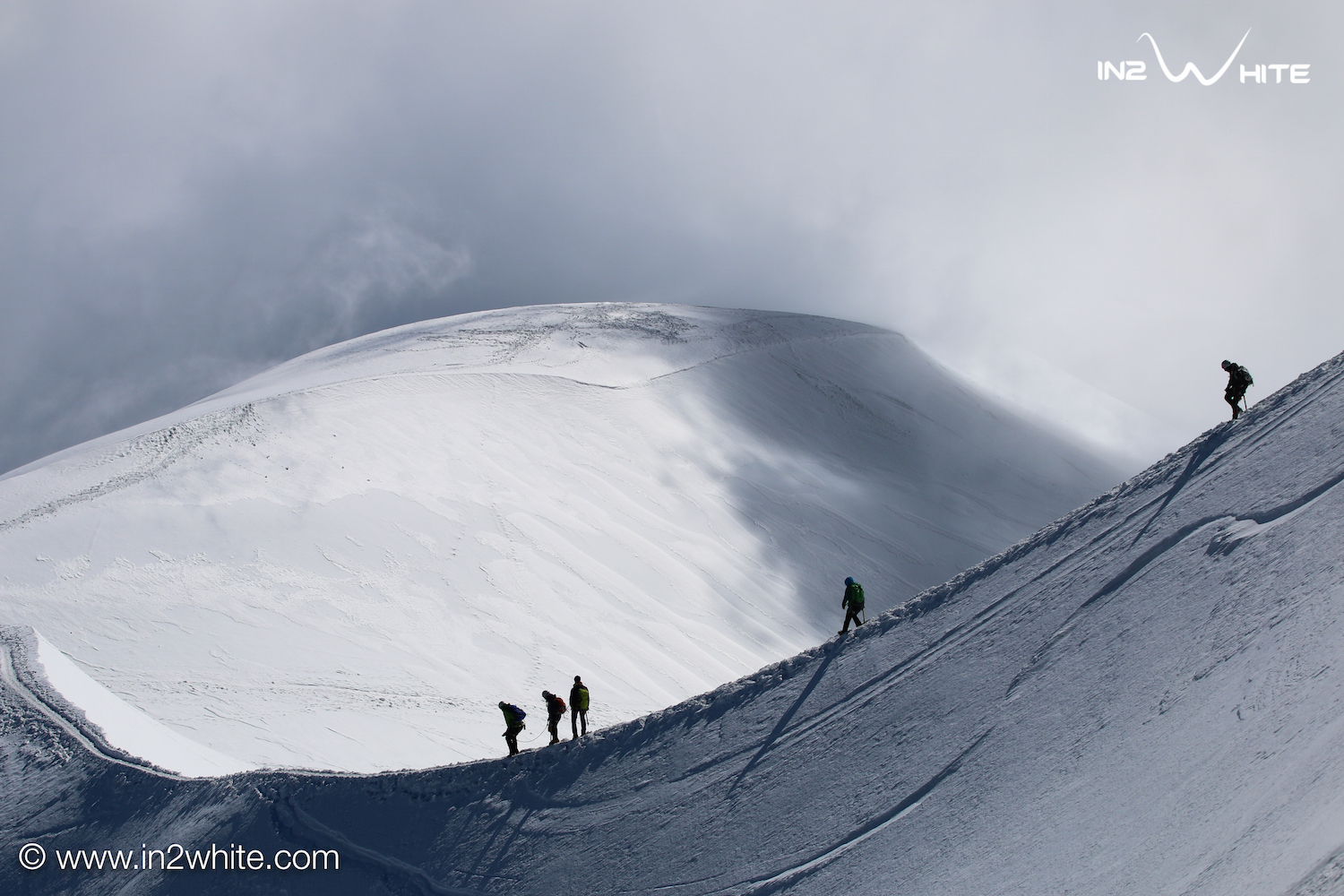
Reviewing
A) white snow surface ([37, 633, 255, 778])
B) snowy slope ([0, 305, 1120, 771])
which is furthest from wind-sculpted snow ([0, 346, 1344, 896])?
snowy slope ([0, 305, 1120, 771])

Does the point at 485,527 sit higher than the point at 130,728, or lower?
higher

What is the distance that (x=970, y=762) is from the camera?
1177cm

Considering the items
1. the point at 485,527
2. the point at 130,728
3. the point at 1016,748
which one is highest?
the point at 485,527

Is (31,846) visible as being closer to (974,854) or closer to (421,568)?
(421,568)

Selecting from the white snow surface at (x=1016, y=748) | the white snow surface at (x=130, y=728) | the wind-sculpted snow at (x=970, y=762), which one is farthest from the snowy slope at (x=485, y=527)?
the white snow surface at (x=1016, y=748)

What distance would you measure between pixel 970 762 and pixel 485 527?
17.2 metres

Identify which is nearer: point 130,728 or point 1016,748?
point 1016,748

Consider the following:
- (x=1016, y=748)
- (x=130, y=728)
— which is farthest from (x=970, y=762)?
(x=130, y=728)

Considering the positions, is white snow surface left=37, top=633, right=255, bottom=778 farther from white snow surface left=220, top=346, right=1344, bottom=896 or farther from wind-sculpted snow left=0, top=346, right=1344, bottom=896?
white snow surface left=220, top=346, right=1344, bottom=896

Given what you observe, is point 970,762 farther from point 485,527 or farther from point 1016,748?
point 485,527

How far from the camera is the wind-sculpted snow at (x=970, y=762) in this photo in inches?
394

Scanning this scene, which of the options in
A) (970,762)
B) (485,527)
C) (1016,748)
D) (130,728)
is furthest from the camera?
(485,527)

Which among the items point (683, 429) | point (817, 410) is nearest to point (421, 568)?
point (683, 429)

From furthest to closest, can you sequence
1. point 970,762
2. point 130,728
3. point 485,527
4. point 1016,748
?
point 485,527
point 130,728
point 970,762
point 1016,748
